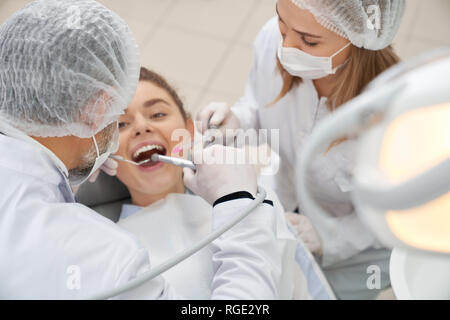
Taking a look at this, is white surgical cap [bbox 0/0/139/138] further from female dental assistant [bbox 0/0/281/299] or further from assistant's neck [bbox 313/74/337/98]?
assistant's neck [bbox 313/74/337/98]

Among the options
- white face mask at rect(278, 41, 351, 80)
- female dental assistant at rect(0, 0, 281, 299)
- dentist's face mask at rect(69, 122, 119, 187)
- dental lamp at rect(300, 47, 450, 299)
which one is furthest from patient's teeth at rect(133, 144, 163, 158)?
dental lamp at rect(300, 47, 450, 299)

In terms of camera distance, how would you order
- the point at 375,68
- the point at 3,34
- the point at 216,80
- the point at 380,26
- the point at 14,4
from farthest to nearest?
1. the point at 14,4
2. the point at 216,80
3. the point at 375,68
4. the point at 380,26
5. the point at 3,34

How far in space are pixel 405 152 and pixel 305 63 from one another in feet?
3.10

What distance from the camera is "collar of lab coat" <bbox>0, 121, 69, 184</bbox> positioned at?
39.8 inches

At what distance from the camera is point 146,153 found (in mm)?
1682

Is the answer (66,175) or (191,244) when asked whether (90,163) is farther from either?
(191,244)

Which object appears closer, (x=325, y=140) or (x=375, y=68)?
(x=325, y=140)

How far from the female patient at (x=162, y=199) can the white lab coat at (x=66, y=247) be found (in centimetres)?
40

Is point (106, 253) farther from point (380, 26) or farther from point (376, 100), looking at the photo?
point (380, 26)

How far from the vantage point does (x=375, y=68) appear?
4.54 ft

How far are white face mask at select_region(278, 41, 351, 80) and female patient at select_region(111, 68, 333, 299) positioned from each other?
480mm

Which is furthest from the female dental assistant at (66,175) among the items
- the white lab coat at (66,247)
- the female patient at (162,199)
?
the female patient at (162,199)
